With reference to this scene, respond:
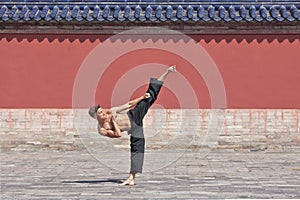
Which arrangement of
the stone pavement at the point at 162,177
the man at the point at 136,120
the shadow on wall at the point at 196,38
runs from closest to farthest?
the stone pavement at the point at 162,177 → the man at the point at 136,120 → the shadow on wall at the point at 196,38

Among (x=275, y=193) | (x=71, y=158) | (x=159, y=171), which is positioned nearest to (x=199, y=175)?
(x=159, y=171)

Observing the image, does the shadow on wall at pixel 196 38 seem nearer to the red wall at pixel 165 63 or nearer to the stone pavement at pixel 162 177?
the red wall at pixel 165 63

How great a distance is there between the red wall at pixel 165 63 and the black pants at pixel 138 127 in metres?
4.46

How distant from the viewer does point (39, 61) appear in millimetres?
13984

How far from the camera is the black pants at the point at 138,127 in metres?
9.29

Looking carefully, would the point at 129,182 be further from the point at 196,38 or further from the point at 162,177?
the point at 196,38

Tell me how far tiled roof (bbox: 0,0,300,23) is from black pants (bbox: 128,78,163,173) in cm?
438

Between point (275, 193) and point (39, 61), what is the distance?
265 inches

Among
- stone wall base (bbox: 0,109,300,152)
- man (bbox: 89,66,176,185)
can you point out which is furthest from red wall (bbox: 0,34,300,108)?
man (bbox: 89,66,176,185)

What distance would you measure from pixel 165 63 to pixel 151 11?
3.40 feet

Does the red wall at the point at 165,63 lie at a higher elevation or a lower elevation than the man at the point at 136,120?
higher

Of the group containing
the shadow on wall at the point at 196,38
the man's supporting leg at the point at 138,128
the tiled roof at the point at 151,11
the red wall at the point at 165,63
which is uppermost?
the tiled roof at the point at 151,11

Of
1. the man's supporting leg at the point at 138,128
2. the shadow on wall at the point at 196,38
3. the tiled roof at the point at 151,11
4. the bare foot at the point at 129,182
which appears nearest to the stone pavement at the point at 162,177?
the bare foot at the point at 129,182

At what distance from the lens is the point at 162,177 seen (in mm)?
10141
